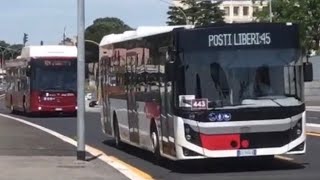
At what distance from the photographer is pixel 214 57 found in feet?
48.8

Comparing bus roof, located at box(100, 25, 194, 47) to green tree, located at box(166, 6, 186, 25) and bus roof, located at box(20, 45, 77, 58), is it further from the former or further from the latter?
green tree, located at box(166, 6, 186, 25)

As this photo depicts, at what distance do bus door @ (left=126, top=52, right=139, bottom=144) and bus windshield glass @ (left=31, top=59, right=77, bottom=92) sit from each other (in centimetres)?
2035

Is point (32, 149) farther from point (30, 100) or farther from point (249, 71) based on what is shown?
point (30, 100)

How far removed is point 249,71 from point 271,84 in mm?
466

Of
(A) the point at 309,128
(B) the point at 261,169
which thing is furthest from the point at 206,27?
(A) the point at 309,128

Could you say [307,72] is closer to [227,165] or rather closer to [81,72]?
[227,165]

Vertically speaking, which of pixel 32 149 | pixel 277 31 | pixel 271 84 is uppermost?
pixel 277 31

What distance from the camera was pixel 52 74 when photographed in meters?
39.2

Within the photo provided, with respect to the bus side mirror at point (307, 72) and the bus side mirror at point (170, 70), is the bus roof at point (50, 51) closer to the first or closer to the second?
the bus side mirror at point (170, 70)

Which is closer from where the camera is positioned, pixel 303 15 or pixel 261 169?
pixel 261 169

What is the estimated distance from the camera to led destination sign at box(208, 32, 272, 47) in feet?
49.1

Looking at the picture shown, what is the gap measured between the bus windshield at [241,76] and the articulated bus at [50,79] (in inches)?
978

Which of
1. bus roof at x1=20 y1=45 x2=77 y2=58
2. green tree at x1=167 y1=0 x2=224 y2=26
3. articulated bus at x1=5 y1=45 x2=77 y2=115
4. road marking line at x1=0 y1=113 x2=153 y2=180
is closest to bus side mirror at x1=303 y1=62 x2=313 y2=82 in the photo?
road marking line at x1=0 y1=113 x2=153 y2=180

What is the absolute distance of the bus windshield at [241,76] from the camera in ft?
48.2
